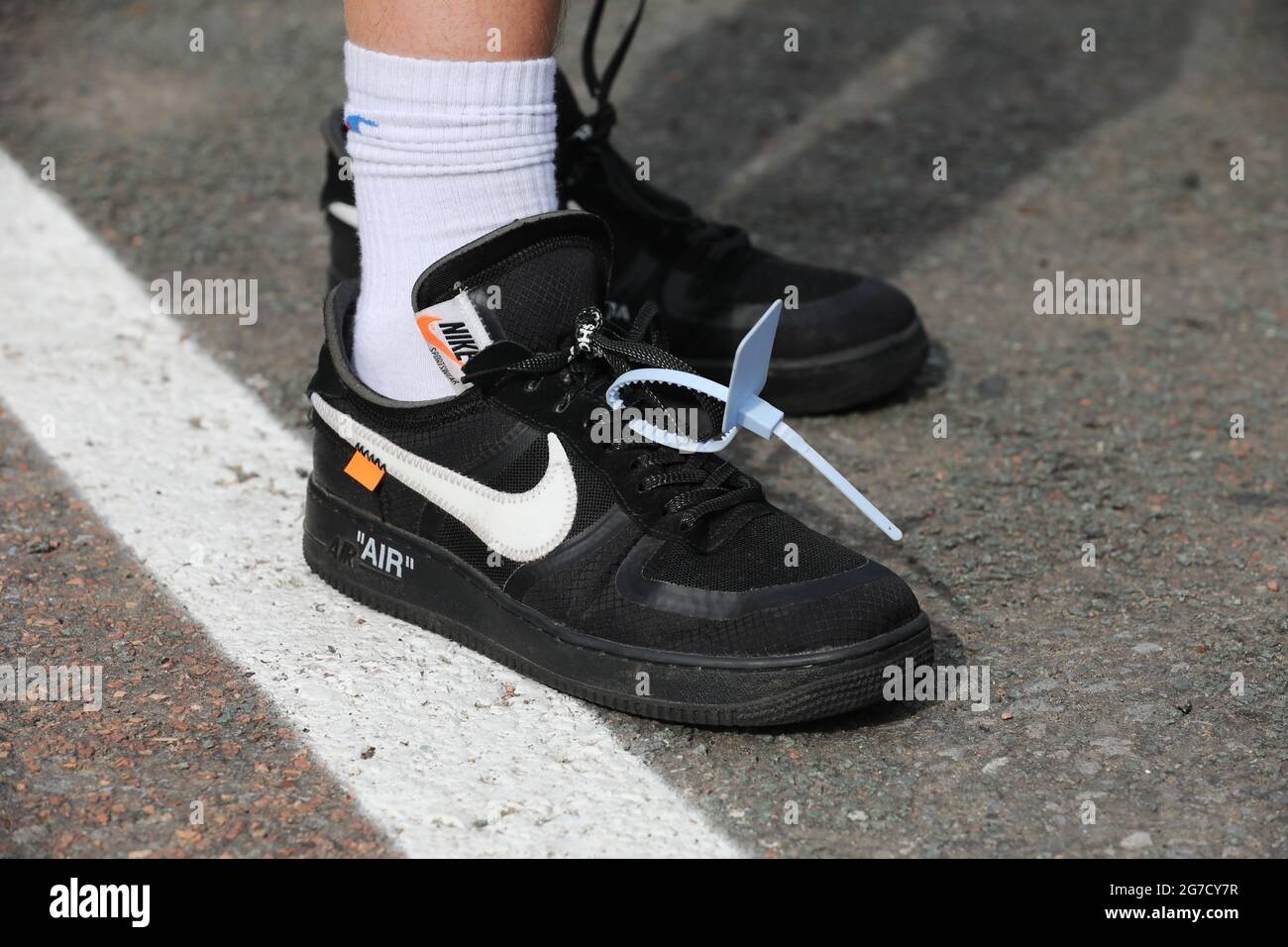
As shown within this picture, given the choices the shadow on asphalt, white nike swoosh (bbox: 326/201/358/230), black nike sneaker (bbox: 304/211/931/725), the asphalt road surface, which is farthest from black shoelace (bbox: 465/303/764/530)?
the shadow on asphalt

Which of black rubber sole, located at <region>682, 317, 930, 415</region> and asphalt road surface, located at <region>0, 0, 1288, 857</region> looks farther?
black rubber sole, located at <region>682, 317, 930, 415</region>

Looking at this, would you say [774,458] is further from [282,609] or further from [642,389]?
[282,609]

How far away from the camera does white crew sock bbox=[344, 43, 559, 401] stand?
1.81 metres

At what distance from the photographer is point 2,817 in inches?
61.9

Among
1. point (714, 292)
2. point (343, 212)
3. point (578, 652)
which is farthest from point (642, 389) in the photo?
point (343, 212)

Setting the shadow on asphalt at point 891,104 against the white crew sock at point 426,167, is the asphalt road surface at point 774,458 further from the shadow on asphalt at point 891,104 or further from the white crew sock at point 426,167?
the white crew sock at point 426,167

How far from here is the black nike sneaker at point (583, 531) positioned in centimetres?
171

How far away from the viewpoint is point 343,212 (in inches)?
99.8

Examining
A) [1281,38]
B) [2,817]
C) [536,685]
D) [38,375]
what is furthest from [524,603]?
[1281,38]

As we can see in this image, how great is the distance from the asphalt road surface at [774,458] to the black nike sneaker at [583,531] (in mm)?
85

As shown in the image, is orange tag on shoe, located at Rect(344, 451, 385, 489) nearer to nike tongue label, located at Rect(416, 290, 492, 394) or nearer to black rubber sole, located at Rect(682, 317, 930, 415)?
nike tongue label, located at Rect(416, 290, 492, 394)

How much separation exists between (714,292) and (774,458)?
0.31 m

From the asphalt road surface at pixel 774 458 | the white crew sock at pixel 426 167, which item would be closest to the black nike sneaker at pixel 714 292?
the asphalt road surface at pixel 774 458
